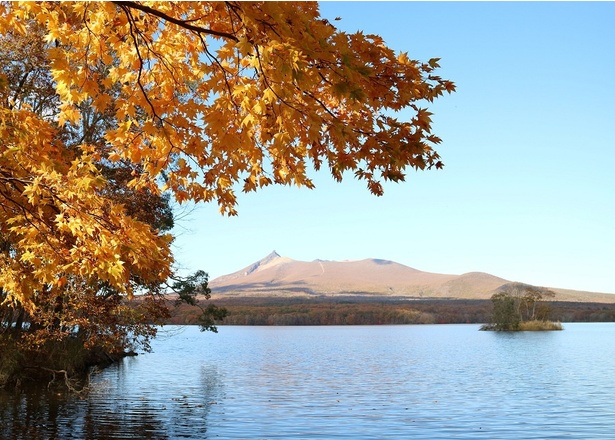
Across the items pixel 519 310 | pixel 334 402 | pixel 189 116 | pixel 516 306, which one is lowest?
pixel 334 402

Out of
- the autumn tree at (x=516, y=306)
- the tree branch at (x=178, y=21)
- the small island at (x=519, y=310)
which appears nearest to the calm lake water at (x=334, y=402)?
the tree branch at (x=178, y=21)

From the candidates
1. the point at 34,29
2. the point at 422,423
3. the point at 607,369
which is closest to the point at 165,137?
the point at 422,423

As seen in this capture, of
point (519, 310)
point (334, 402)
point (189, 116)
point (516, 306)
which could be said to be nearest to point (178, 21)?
point (189, 116)

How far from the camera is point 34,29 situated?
19844mm

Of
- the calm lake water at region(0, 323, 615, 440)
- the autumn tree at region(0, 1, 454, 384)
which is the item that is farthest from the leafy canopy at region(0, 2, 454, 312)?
the calm lake water at region(0, 323, 615, 440)

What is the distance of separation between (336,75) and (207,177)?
3256mm

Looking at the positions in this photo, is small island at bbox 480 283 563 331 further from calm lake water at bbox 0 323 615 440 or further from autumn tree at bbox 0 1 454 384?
autumn tree at bbox 0 1 454 384

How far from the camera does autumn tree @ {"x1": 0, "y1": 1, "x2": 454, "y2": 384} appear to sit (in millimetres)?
5793

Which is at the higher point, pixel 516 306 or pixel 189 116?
pixel 189 116

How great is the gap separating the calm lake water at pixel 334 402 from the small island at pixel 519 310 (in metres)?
31.0

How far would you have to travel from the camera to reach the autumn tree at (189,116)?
579 centimetres

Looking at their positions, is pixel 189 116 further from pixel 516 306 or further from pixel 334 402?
pixel 516 306

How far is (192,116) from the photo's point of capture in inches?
321

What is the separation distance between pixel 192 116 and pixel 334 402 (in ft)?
51.4
